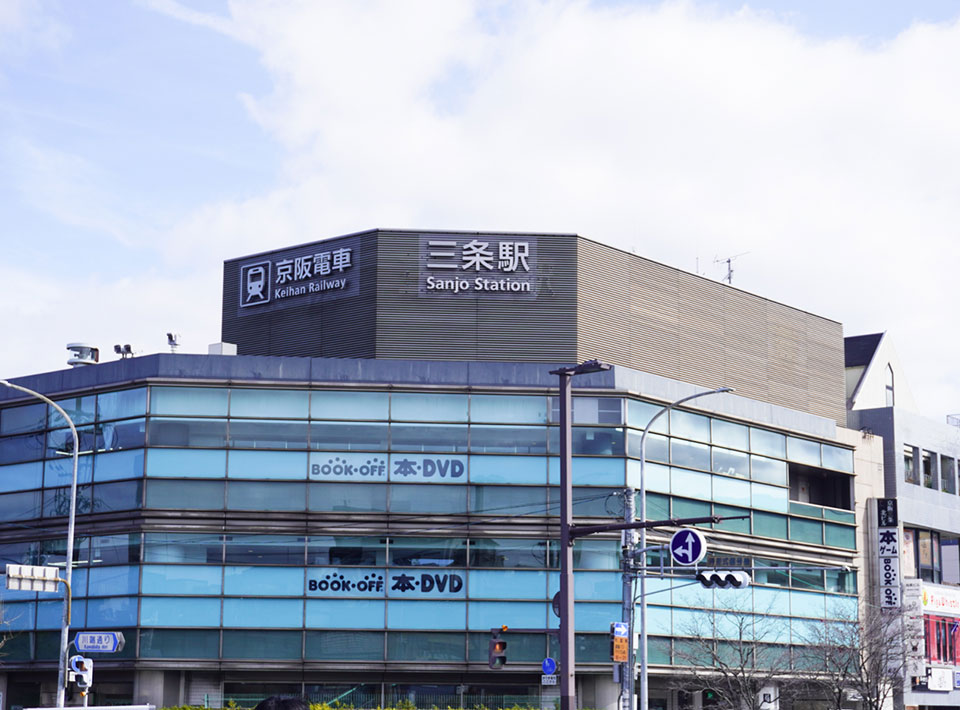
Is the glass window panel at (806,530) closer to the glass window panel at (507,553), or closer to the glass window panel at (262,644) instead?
the glass window panel at (507,553)

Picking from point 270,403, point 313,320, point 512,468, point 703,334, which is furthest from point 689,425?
point 270,403

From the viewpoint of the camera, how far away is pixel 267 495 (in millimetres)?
43625

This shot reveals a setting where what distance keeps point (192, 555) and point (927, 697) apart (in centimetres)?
3255

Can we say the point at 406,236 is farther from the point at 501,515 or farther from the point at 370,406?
the point at 501,515

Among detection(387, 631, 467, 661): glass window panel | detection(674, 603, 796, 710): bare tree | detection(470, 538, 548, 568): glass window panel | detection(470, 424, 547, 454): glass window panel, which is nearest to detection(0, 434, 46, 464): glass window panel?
detection(387, 631, 467, 661): glass window panel

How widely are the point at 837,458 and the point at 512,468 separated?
16533 millimetres

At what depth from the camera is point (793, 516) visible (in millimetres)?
51406

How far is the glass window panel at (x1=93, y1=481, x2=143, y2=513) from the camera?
143 feet

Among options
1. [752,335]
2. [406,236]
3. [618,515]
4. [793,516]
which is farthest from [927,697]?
[406,236]

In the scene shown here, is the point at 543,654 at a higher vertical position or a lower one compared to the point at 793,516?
lower

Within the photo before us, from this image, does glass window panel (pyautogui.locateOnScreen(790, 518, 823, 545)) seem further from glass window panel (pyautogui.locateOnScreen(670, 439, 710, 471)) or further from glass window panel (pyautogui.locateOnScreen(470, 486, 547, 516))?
glass window panel (pyautogui.locateOnScreen(470, 486, 547, 516))

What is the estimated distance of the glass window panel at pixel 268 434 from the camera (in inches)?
1726

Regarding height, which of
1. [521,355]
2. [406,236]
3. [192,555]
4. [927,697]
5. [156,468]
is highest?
[406,236]

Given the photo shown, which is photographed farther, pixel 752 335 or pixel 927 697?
pixel 927 697
